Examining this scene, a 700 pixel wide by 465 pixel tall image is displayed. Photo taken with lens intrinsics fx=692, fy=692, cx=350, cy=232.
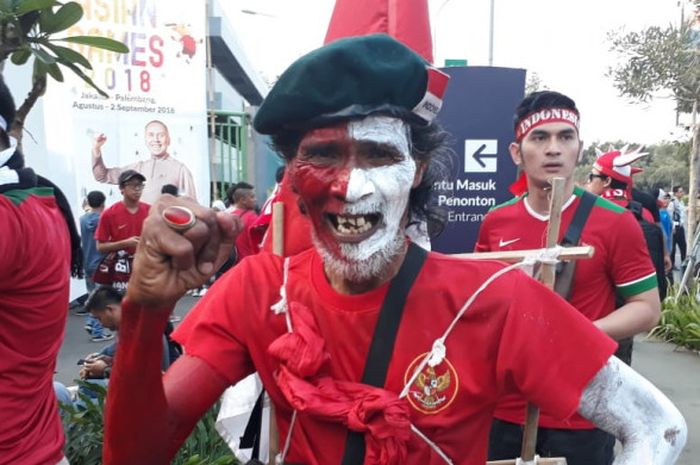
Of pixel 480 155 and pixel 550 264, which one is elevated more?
pixel 480 155

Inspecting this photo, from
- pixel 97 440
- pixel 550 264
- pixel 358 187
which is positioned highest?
pixel 358 187

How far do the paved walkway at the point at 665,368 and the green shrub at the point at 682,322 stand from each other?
13 centimetres

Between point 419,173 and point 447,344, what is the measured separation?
420 millimetres

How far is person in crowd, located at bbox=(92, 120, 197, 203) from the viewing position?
8219mm

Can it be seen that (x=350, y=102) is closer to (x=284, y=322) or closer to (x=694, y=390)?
(x=284, y=322)

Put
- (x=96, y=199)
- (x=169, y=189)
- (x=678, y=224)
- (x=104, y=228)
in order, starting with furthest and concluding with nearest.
A: (x=678, y=224)
(x=96, y=199)
(x=169, y=189)
(x=104, y=228)

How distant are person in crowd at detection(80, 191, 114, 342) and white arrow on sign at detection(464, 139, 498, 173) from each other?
188 inches

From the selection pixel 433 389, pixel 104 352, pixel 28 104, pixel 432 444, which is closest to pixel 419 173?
pixel 433 389

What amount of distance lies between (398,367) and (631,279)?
157 cm

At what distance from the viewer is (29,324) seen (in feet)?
7.69

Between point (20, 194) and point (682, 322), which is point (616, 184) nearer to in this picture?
point (682, 322)

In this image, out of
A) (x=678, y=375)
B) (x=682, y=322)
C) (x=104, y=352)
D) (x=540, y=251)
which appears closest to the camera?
(x=540, y=251)

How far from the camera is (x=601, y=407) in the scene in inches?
57.2

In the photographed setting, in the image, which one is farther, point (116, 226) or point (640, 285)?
point (116, 226)
